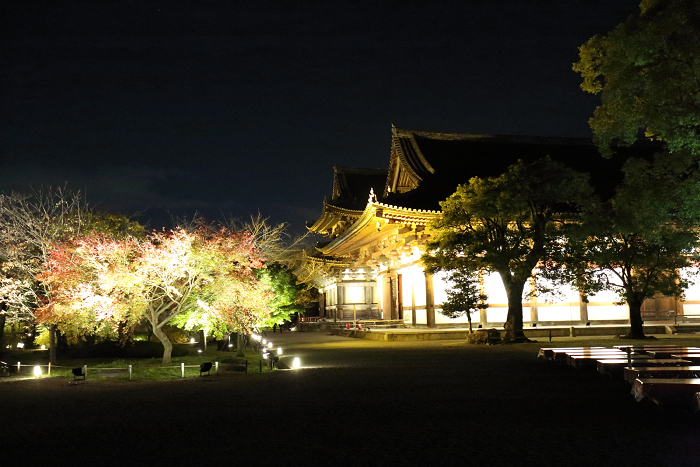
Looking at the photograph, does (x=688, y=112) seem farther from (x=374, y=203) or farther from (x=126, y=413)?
(x=374, y=203)

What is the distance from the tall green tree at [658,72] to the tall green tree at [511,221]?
→ 22.0 ft

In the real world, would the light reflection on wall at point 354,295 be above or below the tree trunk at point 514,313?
above

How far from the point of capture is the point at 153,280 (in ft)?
55.4

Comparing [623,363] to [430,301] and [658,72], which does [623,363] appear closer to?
[658,72]

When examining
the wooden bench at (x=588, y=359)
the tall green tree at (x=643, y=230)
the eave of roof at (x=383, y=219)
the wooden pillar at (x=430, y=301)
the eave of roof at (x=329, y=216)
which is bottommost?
the wooden bench at (x=588, y=359)

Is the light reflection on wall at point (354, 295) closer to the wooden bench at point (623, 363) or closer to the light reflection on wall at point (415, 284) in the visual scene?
the light reflection on wall at point (415, 284)

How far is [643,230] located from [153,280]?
12.8 meters

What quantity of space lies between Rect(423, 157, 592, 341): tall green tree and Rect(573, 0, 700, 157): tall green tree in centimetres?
670

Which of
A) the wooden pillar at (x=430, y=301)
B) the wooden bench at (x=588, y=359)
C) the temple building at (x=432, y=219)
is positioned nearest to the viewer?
the wooden bench at (x=588, y=359)

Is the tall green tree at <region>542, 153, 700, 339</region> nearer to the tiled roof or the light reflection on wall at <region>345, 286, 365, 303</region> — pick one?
the tiled roof

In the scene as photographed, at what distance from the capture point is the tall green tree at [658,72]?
486 inches

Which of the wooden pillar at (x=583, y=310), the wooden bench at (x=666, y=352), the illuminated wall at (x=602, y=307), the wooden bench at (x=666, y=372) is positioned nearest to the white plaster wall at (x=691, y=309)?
the illuminated wall at (x=602, y=307)

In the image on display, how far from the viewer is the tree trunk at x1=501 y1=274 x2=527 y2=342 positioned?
2261cm

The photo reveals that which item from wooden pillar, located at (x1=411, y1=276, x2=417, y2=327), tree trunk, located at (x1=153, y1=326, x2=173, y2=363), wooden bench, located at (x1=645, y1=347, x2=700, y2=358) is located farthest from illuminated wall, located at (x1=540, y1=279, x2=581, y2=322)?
tree trunk, located at (x1=153, y1=326, x2=173, y2=363)
